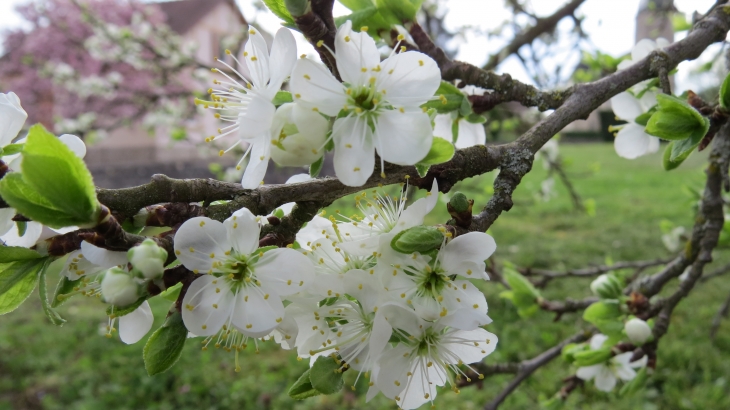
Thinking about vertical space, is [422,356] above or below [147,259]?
below

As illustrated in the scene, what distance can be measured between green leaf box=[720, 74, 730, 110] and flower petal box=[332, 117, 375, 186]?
84 cm

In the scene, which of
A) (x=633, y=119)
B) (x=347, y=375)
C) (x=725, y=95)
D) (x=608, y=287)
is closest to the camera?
(x=725, y=95)

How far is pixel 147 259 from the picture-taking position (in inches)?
27.3

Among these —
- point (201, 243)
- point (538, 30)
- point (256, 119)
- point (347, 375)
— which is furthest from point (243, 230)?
point (347, 375)

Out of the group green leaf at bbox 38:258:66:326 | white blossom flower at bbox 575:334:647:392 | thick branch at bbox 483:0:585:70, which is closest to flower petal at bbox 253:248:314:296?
green leaf at bbox 38:258:66:326

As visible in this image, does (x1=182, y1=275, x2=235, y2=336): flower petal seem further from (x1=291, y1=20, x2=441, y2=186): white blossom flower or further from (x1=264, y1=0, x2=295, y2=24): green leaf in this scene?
(x1=264, y1=0, x2=295, y2=24): green leaf

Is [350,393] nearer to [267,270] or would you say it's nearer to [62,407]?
[62,407]

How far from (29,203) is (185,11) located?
1983 cm

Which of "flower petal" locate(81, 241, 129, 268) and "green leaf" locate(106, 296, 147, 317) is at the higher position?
"flower petal" locate(81, 241, 129, 268)

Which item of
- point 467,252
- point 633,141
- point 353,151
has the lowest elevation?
point 467,252

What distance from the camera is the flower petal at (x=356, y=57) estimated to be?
2.68 feet

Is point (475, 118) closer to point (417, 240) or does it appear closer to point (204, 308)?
point (417, 240)

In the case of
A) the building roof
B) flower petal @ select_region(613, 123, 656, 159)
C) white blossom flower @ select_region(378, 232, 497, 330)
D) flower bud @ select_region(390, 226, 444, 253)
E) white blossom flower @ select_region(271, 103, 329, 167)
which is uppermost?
flower petal @ select_region(613, 123, 656, 159)

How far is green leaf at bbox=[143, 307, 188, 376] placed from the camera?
0.78m
